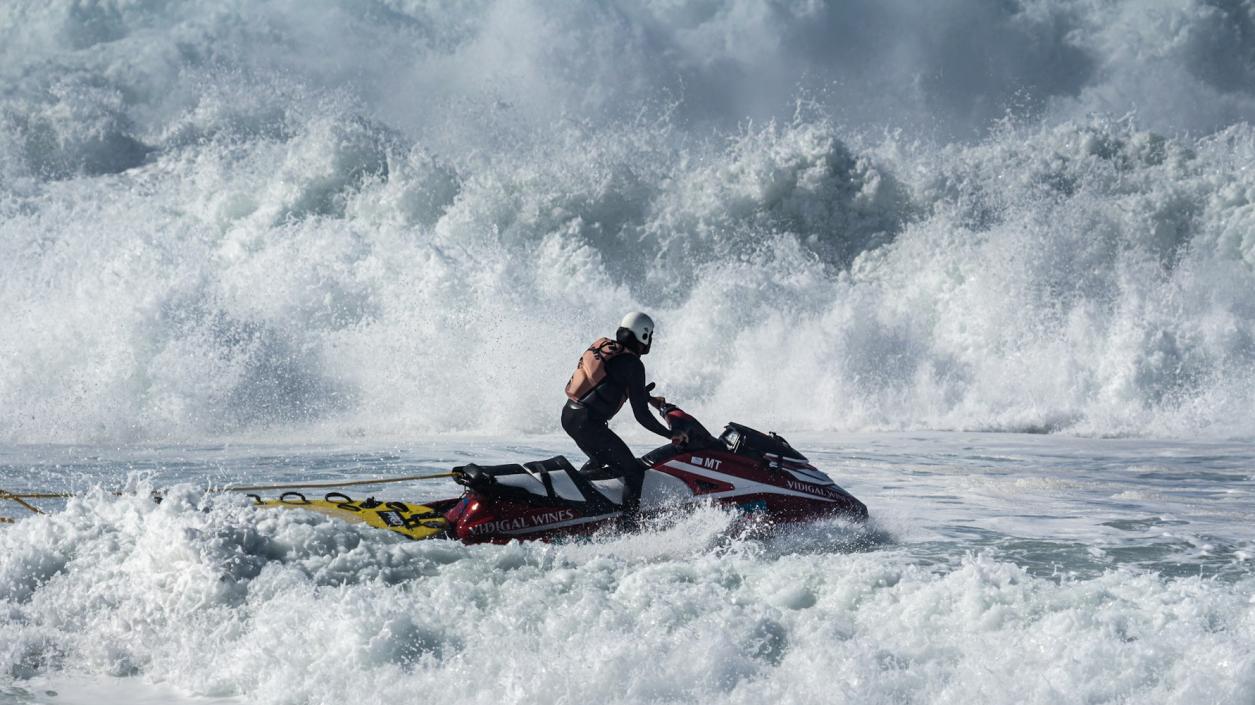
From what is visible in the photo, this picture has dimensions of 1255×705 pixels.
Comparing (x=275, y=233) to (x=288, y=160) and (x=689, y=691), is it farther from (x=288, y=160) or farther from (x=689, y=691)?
(x=689, y=691)

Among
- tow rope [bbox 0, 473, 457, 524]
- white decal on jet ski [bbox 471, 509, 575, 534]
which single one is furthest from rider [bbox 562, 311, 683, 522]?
tow rope [bbox 0, 473, 457, 524]

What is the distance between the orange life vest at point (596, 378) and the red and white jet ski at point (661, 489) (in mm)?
427

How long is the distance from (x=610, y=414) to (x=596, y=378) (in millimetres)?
268

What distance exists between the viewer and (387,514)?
314 inches

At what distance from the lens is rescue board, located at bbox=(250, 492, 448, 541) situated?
300 inches

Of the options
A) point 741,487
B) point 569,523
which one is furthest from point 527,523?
point 741,487

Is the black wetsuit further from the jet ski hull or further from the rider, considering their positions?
the jet ski hull

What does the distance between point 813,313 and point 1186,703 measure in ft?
52.9

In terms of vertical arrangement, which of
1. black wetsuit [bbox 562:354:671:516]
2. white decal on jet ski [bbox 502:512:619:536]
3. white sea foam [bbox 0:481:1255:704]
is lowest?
white sea foam [bbox 0:481:1255:704]

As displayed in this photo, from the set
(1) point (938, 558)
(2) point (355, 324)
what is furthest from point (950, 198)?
(1) point (938, 558)

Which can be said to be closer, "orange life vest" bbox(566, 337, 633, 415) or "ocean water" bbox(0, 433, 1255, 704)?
"ocean water" bbox(0, 433, 1255, 704)

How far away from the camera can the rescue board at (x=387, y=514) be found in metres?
7.62

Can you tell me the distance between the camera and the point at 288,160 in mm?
29188

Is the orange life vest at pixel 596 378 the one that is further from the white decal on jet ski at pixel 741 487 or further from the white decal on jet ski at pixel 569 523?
the white decal on jet ski at pixel 569 523
